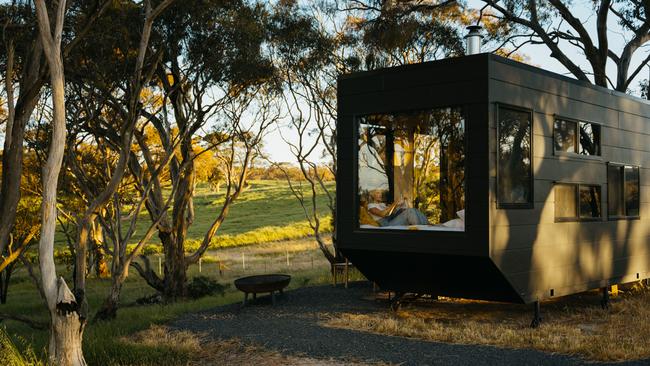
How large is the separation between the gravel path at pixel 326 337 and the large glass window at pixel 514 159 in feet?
6.12

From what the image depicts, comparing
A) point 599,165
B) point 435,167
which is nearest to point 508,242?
point 435,167

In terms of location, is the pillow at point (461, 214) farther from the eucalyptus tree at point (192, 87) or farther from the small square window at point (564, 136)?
the eucalyptus tree at point (192, 87)

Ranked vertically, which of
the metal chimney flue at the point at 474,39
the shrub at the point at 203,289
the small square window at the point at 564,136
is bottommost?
the shrub at the point at 203,289

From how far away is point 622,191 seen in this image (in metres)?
9.82

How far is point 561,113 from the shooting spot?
8.62 m

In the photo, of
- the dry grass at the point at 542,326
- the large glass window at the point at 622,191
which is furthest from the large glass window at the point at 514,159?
the large glass window at the point at 622,191

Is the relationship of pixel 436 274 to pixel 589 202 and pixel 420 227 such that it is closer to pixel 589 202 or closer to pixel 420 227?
pixel 420 227

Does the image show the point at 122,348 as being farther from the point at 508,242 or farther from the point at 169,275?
the point at 169,275

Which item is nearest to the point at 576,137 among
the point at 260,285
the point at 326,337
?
the point at 326,337

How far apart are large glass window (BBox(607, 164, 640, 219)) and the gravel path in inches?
147

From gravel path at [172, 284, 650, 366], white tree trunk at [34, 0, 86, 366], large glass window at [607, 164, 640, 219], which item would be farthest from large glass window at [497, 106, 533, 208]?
white tree trunk at [34, 0, 86, 366]

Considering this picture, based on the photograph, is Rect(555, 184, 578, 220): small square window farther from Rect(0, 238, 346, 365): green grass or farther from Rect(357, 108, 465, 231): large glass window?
Rect(0, 238, 346, 365): green grass

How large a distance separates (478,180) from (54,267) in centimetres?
456

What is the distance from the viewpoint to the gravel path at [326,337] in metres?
6.49
